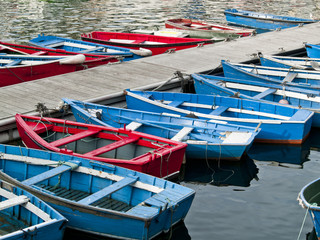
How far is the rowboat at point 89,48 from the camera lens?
22.0 metres

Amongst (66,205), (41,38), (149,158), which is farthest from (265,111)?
(41,38)

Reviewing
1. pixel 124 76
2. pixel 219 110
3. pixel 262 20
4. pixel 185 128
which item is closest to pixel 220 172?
pixel 185 128

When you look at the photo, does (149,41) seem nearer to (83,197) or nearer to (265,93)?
(265,93)

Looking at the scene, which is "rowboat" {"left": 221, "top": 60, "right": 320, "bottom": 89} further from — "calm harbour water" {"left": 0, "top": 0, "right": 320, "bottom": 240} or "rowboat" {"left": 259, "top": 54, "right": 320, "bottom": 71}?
"calm harbour water" {"left": 0, "top": 0, "right": 320, "bottom": 240}

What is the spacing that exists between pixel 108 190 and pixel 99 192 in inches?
6.9

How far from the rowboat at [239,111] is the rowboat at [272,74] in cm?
245

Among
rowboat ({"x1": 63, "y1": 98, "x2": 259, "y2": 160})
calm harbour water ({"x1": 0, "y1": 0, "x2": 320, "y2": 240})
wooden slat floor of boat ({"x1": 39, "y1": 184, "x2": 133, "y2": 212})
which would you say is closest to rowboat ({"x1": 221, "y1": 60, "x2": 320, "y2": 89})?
calm harbour water ({"x1": 0, "y1": 0, "x2": 320, "y2": 240})

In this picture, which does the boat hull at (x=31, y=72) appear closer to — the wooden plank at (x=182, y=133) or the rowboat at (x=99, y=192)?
the rowboat at (x=99, y=192)

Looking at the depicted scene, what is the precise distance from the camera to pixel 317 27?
2830 centimetres

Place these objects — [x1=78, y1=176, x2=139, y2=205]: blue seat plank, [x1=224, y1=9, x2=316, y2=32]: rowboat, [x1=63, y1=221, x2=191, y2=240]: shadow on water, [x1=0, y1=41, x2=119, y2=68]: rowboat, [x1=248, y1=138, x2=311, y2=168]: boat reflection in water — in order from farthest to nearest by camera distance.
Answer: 1. [x1=224, y1=9, x2=316, y2=32]: rowboat
2. [x1=0, y1=41, x2=119, y2=68]: rowboat
3. [x1=248, y1=138, x2=311, y2=168]: boat reflection in water
4. [x1=63, y1=221, x2=191, y2=240]: shadow on water
5. [x1=78, y1=176, x2=139, y2=205]: blue seat plank

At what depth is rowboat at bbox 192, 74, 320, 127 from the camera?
632 inches

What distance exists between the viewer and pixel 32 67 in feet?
62.4

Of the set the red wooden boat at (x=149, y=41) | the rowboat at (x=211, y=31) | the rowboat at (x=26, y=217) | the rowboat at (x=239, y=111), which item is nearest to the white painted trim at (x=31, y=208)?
the rowboat at (x=26, y=217)

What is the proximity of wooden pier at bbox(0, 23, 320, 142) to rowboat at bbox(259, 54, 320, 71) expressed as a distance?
0.63 metres
